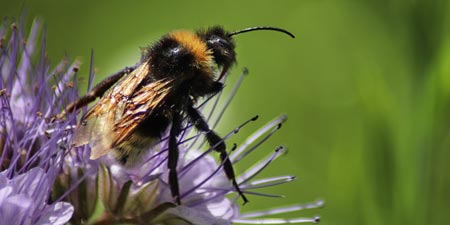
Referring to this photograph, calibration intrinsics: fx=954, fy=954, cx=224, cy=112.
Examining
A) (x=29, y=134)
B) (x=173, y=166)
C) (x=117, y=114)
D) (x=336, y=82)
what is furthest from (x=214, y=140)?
(x=336, y=82)

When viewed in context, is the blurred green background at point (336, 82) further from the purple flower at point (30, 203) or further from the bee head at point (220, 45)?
the purple flower at point (30, 203)

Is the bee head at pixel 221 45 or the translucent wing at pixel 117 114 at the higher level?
the bee head at pixel 221 45

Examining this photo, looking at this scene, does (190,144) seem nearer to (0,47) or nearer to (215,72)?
(215,72)

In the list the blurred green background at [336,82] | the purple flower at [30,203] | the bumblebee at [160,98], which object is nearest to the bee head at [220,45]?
the bumblebee at [160,98]

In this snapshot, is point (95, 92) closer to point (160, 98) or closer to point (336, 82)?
point (160, 98)

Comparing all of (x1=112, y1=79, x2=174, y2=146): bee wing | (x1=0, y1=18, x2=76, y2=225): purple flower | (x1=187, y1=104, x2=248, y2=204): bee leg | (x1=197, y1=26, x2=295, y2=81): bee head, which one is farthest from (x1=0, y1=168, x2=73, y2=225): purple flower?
(x1=197, y1=26, x2=295, y2=81): bee head
